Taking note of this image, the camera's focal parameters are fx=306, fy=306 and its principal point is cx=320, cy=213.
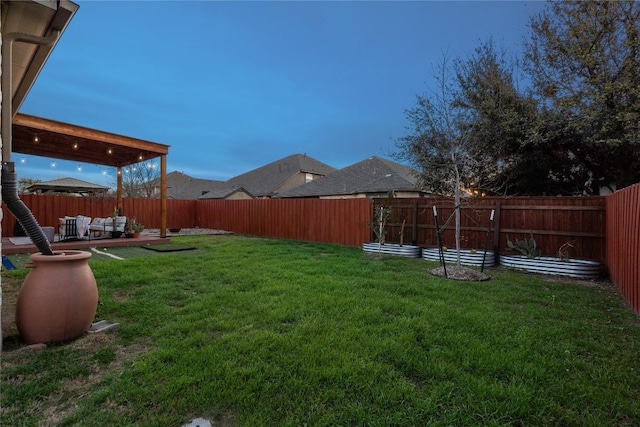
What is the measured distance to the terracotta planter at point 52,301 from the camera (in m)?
2.58

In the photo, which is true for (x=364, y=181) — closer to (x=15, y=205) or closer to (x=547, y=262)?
(x=547, y=262)

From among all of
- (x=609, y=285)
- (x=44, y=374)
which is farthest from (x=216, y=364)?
(x=609, y=285)

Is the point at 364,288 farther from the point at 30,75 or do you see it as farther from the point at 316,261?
the point at 30,75

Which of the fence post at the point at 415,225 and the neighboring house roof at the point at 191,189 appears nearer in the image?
the fence post at the point at 415,225

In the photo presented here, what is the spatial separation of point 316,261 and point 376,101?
120ft

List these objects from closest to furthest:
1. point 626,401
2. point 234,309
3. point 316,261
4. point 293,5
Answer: point 626,401
point 234,309
point 316,261
point 293,5

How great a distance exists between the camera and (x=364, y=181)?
59.5 feet

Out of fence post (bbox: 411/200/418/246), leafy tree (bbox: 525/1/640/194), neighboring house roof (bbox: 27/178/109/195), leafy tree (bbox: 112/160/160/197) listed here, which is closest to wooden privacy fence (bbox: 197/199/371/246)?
fence post (bbox: 411/200/418/246)

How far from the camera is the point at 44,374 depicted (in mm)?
2172

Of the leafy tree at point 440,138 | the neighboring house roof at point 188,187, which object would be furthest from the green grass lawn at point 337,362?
the neighboring house roof at point 188,187

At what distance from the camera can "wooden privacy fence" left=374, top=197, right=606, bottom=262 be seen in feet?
19.4

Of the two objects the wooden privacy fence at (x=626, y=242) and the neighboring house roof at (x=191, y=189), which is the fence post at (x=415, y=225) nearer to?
the wooden privacy fence at (x=626, y=242)

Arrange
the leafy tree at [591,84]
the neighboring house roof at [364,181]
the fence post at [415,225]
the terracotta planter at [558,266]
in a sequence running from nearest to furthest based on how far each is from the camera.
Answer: the terracotta planter at [558,266]
the leafy tree at [591,84]
the fence post at [415,225]
the neighboring house roof at [364,181]

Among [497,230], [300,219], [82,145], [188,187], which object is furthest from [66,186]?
[188,187]
